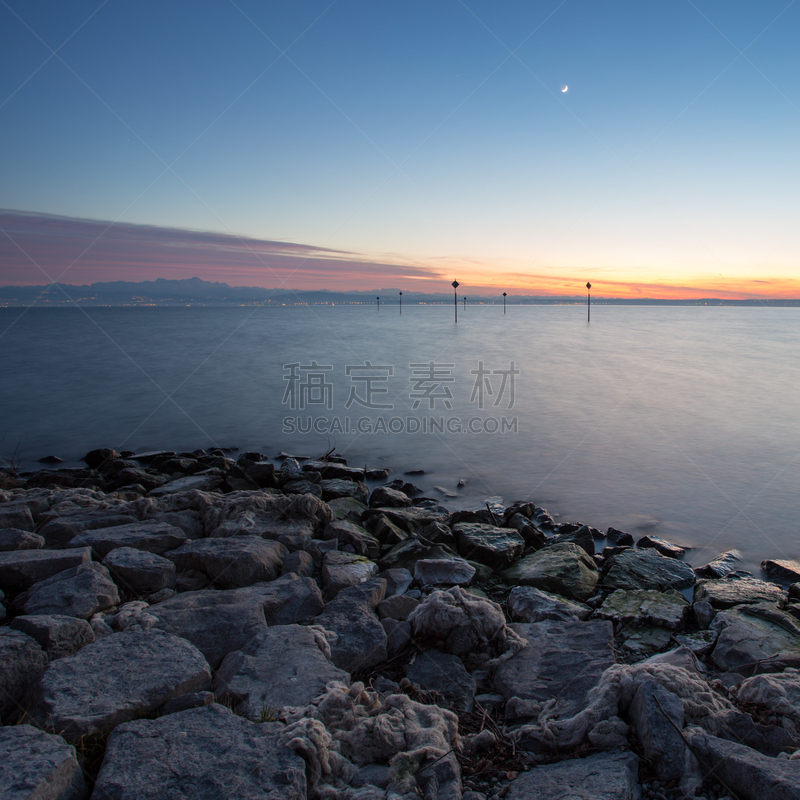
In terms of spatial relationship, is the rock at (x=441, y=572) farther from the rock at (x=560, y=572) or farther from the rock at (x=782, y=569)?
the rock at (x=782, y=569)

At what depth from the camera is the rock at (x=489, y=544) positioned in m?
5.55

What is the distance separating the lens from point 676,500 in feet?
26.3

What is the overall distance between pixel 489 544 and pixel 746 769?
10.8ft

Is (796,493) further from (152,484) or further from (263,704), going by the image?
(152,484)

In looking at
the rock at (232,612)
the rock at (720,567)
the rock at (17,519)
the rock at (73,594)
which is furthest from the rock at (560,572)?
the rock at (17,519)

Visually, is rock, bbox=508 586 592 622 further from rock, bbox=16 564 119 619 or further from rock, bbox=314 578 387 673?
rock, bbox=16 564 119 619

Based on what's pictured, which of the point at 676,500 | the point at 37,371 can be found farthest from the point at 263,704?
the point at 37,371

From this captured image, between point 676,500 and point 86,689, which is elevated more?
point 86,689

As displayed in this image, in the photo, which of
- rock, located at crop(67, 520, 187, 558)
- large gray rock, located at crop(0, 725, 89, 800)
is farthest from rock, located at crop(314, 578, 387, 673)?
rock, located at crop(67, 520, 187, 558)

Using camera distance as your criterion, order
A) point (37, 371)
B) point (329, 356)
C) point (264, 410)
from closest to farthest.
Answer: point (264, 410), point (37, 371), point (329, 356)

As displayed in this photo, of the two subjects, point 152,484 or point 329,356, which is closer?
point 152,484

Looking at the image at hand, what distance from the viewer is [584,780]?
2.59m

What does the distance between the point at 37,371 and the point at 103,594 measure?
2339cm

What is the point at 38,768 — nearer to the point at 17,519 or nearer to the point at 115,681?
the point at 115,681
